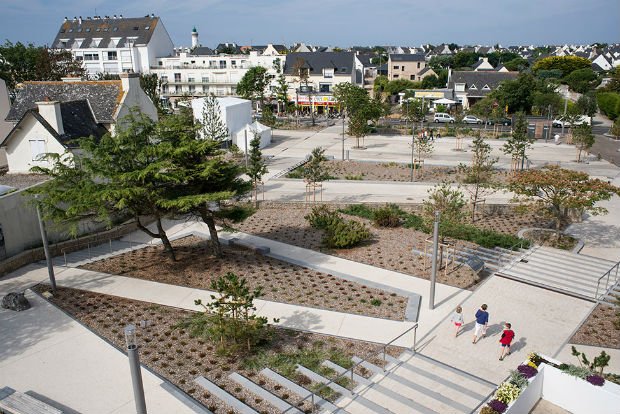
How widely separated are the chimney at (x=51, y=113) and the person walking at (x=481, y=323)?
898 inches

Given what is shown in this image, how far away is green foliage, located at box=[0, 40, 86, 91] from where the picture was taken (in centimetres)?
5074

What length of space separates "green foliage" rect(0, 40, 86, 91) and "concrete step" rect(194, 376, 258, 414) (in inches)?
1858

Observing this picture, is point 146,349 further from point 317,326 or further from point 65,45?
point 65,45

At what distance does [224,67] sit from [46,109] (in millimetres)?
45239

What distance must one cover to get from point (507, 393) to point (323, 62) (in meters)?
63.2

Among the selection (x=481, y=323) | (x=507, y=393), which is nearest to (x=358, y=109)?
(x=481, y=323)

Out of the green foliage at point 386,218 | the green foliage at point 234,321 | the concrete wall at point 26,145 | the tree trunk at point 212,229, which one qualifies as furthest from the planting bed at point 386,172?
the green foliage at point 234,321

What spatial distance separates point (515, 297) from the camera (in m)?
16.4

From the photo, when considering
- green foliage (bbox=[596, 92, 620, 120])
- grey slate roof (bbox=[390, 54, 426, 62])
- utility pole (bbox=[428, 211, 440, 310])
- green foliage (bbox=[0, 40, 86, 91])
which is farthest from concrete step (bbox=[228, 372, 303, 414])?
grey slate roof (bbox=[390, 54, 426, 62])

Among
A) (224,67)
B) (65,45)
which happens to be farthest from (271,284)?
(65,45)

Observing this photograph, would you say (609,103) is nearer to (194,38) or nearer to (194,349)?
(194,349)

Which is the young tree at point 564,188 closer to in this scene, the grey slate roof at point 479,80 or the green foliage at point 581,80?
the grey slate roof at point 479,80

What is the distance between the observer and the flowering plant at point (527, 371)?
11.4 metres

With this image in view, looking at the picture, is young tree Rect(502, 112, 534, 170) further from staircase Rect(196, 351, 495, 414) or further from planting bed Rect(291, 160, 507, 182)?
staircase Rect(196, 351, 495, 414)
